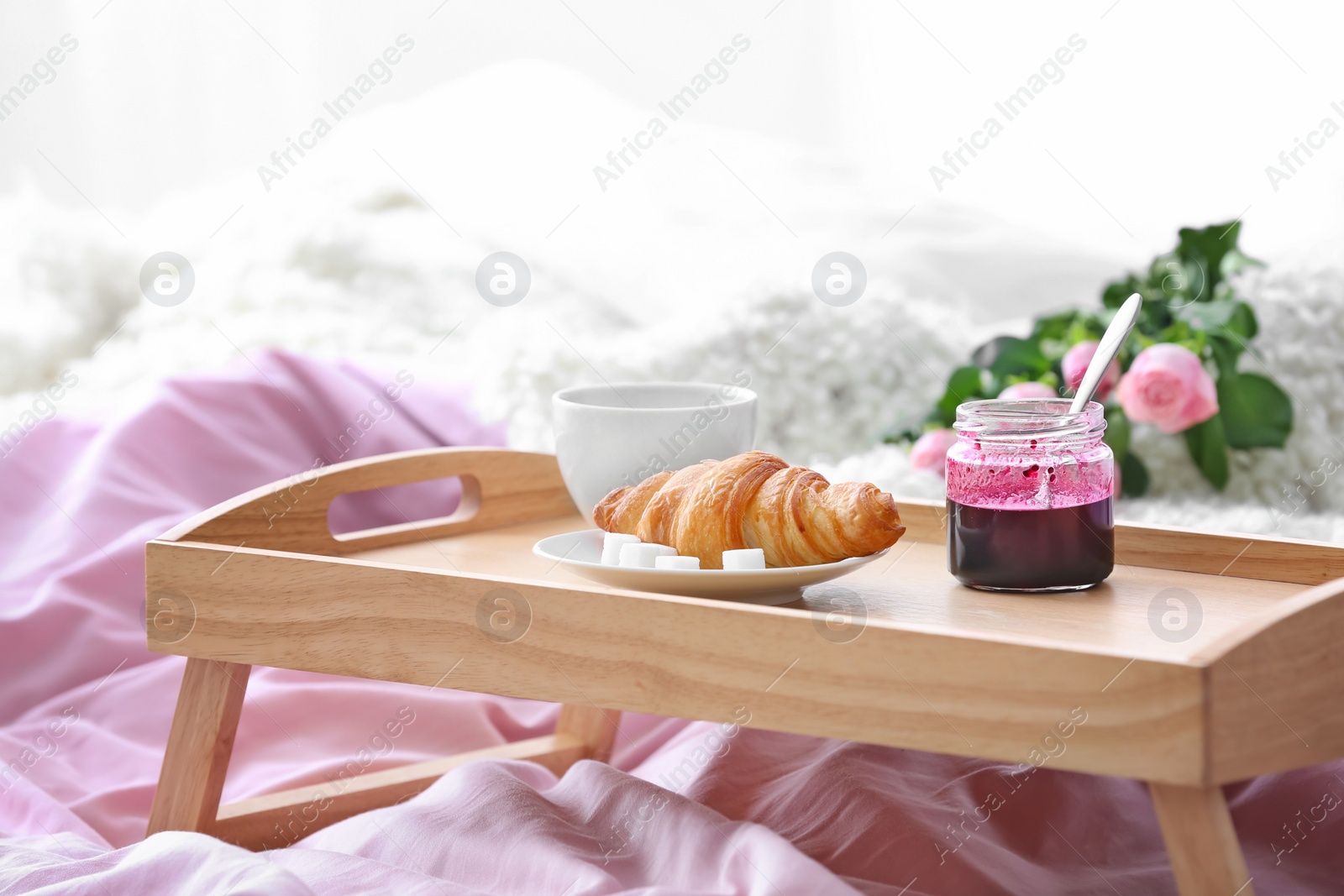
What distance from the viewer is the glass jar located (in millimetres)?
823

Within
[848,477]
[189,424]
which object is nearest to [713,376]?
[848,477]

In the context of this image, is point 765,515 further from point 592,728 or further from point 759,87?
point 759,87

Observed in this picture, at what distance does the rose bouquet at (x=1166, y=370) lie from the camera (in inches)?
56.2

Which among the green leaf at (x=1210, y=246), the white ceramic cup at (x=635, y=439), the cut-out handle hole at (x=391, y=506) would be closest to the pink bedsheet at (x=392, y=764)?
the cut-out handle hole at (x=391, y=506)

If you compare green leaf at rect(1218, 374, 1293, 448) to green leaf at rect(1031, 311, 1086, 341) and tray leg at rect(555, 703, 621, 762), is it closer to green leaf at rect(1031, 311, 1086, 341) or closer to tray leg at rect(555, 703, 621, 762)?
green leaf at rect(1031, 311, 1086, 341)

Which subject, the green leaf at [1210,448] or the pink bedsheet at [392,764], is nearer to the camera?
the pink bedsheet at [392,764]

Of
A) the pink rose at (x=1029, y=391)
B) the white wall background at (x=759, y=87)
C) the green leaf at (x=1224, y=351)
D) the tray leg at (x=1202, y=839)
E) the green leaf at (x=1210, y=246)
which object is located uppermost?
the white wall background at (x=759, y=87)

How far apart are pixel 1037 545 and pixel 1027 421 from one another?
8 cm

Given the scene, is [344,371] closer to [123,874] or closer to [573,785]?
[573,785]

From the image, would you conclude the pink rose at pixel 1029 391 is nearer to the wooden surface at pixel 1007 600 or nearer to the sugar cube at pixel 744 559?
the wooden surface at pixel 1007 600

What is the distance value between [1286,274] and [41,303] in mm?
1958

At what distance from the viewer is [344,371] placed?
1.77m

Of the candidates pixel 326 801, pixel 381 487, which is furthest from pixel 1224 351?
pixel 326 801

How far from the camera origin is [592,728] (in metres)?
1.32
